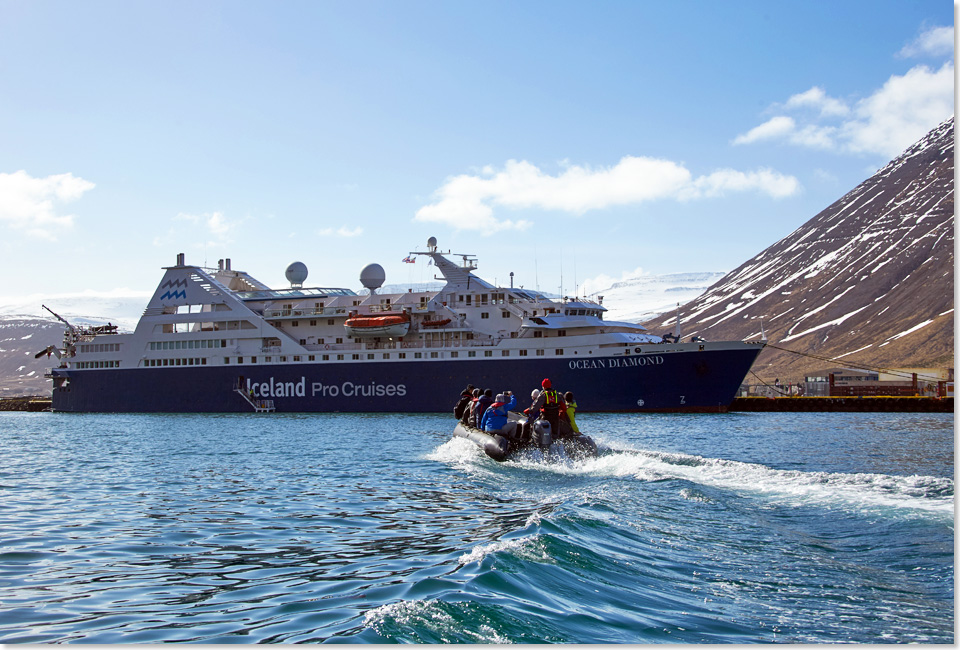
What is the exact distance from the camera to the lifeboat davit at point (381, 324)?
51.4m

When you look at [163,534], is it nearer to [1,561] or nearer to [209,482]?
[1,561]

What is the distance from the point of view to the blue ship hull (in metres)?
45.3

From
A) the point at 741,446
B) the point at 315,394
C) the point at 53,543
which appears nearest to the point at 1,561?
the point at 53,543

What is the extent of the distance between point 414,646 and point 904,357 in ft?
397

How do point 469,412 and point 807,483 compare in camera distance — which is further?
point 469,412

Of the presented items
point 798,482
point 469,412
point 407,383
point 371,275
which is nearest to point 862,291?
point 371,275

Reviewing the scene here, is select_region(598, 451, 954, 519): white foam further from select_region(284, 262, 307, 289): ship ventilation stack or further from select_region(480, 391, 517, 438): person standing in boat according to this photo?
select_region(284, 262, 307, 289): ship ventilation stack

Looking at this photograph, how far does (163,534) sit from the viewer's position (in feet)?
37.4

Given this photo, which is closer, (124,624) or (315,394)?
(124,624)

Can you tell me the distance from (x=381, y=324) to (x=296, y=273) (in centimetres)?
1386

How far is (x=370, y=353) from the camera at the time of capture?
171 ft

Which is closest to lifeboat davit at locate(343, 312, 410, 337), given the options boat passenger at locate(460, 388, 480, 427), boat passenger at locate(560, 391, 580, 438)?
boat passenger at locate(460, 388, 480, 427)

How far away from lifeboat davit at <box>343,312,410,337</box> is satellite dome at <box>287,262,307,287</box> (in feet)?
39.0

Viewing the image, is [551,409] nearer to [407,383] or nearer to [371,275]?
[407,383]
